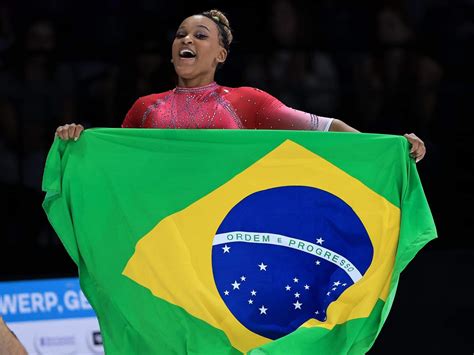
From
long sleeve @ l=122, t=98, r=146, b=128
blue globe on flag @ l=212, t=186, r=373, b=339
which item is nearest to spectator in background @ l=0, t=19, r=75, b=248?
long sleeve @ l=122, t=98, r=146, b=128

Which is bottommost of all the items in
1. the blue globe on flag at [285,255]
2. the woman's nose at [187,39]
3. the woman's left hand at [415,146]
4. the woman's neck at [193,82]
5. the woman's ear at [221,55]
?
the blue globe on flag at [285,255]

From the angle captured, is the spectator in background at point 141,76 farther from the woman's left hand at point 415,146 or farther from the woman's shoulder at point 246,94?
the woman's left hand at point 415,146

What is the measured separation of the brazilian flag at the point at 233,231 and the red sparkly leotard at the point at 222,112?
126mm

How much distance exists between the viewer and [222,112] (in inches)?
175

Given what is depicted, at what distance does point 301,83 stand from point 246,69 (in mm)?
344

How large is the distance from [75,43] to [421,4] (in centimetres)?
203

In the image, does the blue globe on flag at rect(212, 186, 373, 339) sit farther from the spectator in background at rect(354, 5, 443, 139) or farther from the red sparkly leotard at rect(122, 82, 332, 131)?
the spectator in background at rect(354, 5, 443, 139)

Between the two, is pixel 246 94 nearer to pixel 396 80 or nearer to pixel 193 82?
pixel 193 82

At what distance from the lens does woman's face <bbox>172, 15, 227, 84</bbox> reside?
4.48 meters

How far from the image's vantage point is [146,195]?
4.31m

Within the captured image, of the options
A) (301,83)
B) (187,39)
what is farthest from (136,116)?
(301,83)

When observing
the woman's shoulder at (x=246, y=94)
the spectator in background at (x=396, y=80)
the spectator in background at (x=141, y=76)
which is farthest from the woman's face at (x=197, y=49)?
the spectator in background at (x=396, y=80)

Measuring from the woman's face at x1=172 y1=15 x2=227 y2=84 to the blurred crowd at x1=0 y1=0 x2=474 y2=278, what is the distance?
162 cm

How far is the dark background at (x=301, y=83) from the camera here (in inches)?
232
